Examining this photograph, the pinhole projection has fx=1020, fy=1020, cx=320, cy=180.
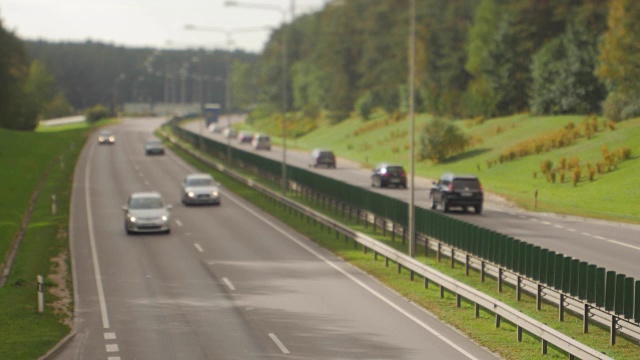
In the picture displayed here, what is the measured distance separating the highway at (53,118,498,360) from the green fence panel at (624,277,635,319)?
2.85 metres

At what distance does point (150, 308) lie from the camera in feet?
79.5

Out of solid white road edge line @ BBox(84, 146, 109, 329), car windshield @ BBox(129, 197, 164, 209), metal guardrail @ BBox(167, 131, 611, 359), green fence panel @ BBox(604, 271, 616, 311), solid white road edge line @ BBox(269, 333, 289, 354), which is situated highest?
green fence panel @ BBox(604, 271, 616, 311)

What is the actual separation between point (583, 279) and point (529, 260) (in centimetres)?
318

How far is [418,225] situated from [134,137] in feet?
307

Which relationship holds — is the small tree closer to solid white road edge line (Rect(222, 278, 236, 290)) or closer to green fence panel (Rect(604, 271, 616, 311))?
solid white road edge line (Rect(222, 278, 236, 290))

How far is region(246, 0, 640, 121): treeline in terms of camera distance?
7338 cm

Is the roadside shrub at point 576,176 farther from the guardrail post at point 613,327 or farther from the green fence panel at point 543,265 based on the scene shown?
the guardrail post at point 613,327

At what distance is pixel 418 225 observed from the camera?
1339 inches

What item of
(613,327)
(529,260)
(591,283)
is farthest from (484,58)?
(613,327)

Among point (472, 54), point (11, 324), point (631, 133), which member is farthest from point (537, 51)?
point (11, 324)

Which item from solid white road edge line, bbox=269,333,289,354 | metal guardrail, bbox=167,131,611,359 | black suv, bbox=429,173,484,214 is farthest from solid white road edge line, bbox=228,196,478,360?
black suv, bbox=429,173,484,214

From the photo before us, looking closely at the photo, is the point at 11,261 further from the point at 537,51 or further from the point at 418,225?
the point at 537,51

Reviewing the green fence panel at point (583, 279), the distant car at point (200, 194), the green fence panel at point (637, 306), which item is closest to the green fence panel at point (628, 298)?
the green fence panel at point (637, 306)

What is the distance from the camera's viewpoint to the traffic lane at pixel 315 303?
65.3 ft
